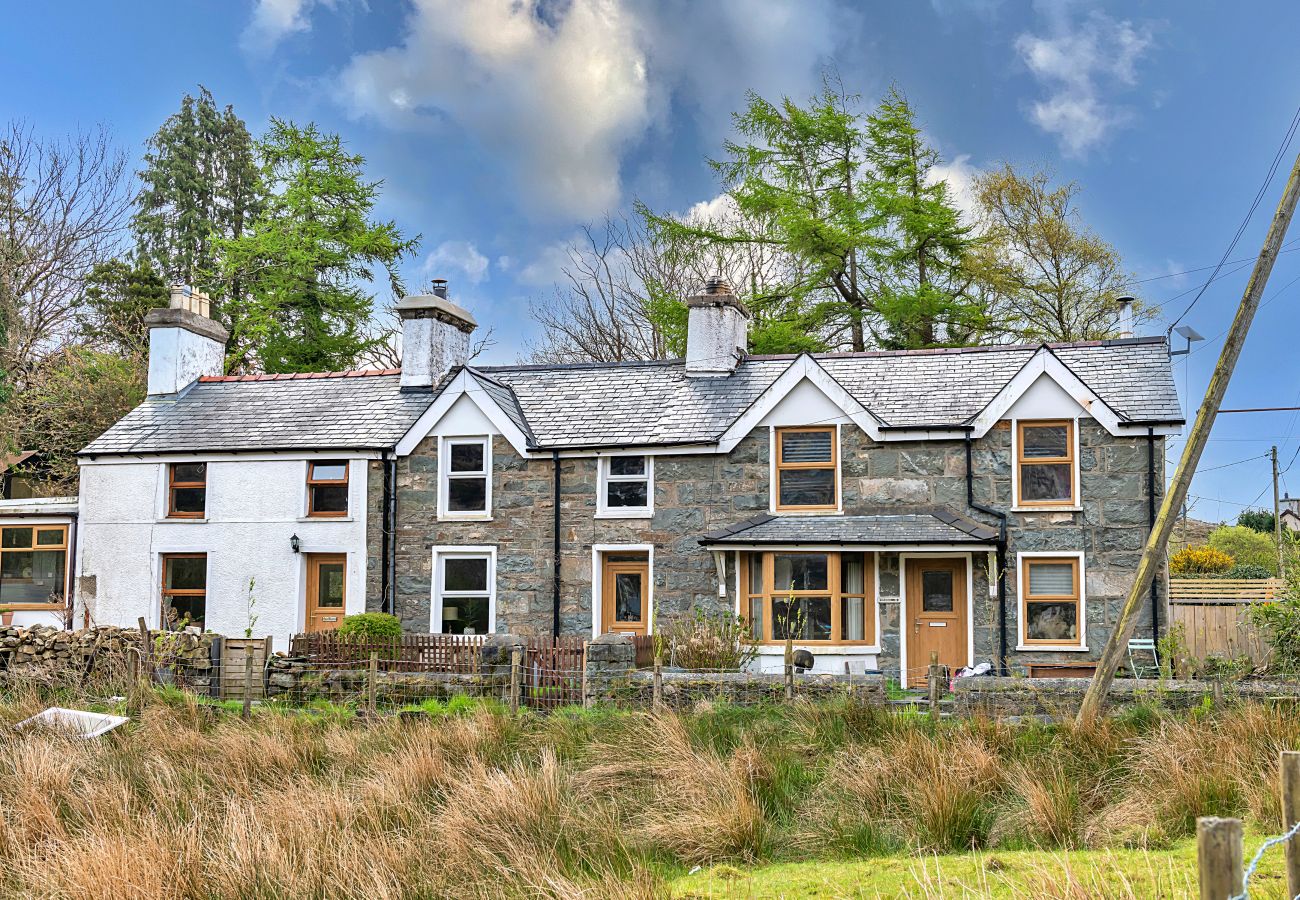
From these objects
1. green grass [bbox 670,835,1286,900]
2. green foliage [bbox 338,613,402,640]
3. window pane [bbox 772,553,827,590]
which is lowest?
green grass [bbox 670,835,1286,900]

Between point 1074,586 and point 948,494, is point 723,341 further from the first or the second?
point 1074,586

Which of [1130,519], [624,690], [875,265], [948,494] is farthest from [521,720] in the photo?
[875,265]

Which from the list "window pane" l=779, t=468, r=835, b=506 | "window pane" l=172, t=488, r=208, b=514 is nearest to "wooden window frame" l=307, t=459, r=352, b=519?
"window pane" l=172, t=488, r=208, b=514

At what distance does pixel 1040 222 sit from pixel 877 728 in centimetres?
2580

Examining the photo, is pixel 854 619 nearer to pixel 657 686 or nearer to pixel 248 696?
pixel 657 686

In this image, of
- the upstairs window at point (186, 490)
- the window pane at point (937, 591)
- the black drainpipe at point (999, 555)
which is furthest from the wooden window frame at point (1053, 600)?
the upstairs window at point (186, 490)

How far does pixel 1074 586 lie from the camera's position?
19000mm

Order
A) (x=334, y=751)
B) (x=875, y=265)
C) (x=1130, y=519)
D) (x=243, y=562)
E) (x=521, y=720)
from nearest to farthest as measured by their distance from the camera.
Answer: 1. (x=334, y=751)
2. (x=521, y=720)
3. (x=1130, y=519)
4. (x=243, y=562)
5. (x=875, y=265)

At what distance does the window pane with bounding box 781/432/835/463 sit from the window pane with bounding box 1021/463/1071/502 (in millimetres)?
3284


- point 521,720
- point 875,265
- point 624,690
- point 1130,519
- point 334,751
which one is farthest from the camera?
point 875,265

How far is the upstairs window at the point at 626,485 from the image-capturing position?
21031 mm

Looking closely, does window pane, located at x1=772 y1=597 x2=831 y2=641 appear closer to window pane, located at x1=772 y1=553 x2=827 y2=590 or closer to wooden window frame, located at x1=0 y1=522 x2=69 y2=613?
window pane, located at x1=772 y1=553 x2=827 y2=590

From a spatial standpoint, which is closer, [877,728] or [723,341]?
[877,728]

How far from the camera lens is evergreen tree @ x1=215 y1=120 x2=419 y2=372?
35.8m
